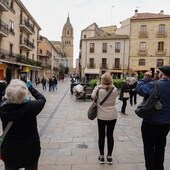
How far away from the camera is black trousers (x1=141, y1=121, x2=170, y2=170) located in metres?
3.83

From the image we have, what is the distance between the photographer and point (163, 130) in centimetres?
383

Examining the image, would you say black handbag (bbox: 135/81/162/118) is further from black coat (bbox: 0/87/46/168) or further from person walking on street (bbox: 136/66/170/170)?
black coat (bbox: 0/87/46/168)

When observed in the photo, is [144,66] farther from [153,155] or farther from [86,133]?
[153,155]

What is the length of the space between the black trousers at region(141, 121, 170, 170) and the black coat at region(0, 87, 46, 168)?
1734 mm

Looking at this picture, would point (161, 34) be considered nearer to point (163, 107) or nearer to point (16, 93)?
point (163, 107)

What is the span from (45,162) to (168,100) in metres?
2.60

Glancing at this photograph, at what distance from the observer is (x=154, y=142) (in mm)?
3910

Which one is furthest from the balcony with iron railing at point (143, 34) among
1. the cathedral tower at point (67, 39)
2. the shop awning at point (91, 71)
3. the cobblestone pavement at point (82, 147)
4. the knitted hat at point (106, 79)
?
the cathedral tower at point (67, 39)

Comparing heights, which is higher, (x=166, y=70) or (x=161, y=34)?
(x=161, y=34)

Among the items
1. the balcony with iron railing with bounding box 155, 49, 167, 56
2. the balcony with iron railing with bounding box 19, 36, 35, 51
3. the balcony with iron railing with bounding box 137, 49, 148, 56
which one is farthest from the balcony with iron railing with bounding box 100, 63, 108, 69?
the balcony with iron railing with bounding box 19, 36, 35, 51

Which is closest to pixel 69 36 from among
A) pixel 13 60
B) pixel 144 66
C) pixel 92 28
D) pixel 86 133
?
pixel 92 28

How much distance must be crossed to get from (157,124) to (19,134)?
1963mm

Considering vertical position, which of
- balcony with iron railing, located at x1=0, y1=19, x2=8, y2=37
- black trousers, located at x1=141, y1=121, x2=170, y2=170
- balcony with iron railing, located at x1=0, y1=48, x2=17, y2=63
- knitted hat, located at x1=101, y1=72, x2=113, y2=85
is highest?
balcony with iron railing, located at x1=0, y1=19, x2=8, y2=37

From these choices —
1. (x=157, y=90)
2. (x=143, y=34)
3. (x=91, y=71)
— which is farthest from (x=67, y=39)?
(x=157, y=90)
